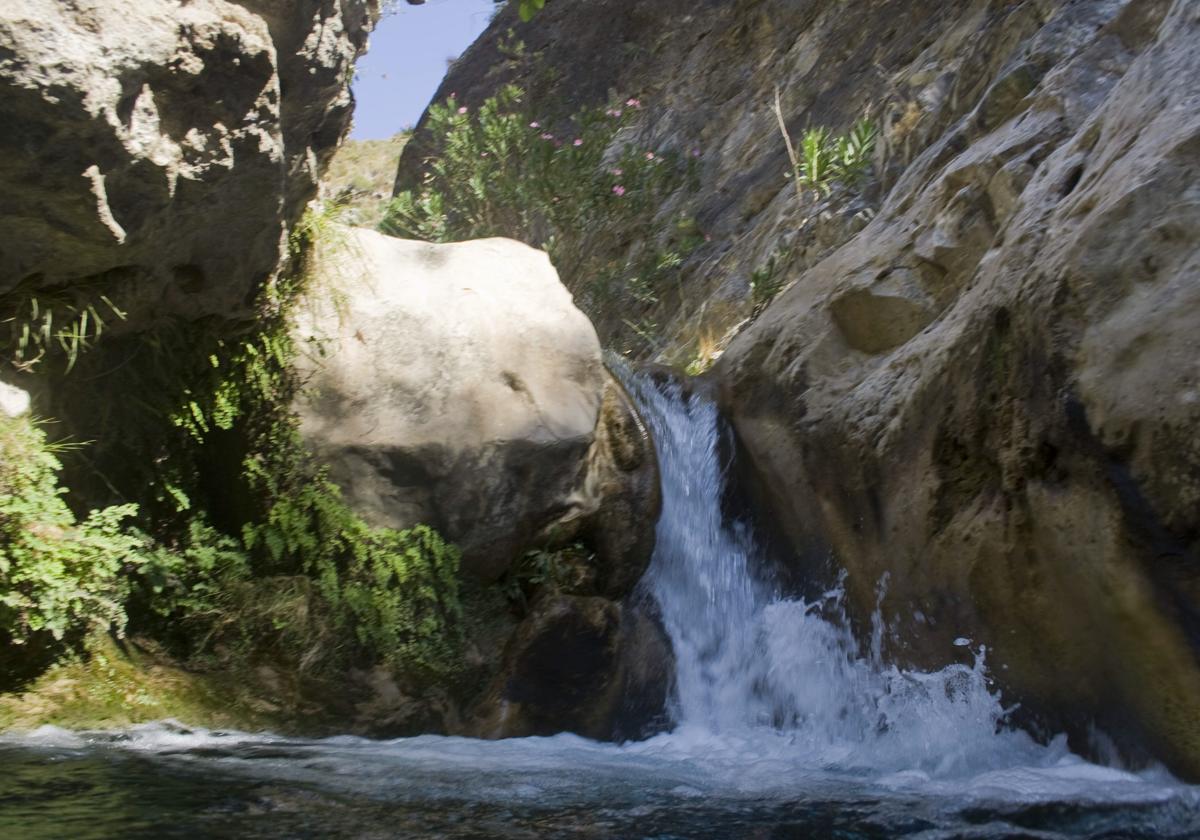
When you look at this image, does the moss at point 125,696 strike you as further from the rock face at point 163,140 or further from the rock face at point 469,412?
the rock face at point 163,140

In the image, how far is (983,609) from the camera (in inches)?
220

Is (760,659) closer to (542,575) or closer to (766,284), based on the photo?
(542,575)

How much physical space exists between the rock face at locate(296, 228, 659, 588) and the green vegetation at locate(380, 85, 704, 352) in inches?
268

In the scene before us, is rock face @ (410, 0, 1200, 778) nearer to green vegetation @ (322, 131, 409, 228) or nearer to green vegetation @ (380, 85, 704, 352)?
green vegetation @ (380, 85, 704, 352)

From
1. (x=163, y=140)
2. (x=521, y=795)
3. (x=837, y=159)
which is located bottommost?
(x=521, y=795)

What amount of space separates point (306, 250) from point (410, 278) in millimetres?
856

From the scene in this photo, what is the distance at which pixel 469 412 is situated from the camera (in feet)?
23.4

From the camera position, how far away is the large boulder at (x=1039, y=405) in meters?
4.45

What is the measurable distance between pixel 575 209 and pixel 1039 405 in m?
10.2

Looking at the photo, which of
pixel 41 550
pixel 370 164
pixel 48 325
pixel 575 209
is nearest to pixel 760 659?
pixel 41 550

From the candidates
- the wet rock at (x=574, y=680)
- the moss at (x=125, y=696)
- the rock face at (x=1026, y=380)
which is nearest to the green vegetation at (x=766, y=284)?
the rock face at (x=1026, y=380)

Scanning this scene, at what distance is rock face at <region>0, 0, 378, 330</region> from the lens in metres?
4.65

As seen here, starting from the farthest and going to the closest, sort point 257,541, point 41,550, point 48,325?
point 257,541
point 48,325
point 41,550

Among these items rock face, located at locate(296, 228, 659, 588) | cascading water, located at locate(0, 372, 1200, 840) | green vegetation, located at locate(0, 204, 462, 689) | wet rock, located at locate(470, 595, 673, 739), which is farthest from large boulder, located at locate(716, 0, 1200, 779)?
green vegetation, located at locate(0, 204, 462, 689)
